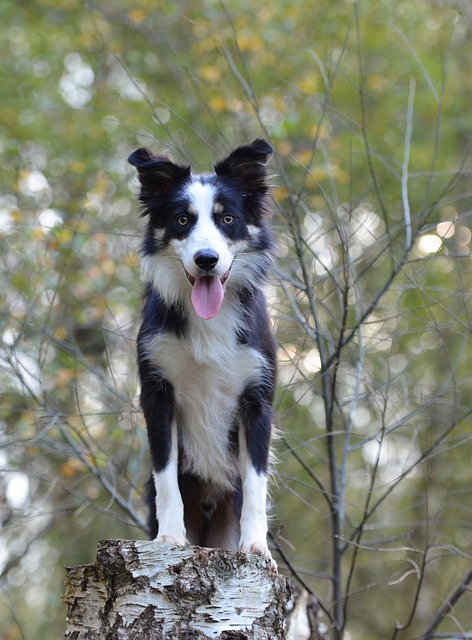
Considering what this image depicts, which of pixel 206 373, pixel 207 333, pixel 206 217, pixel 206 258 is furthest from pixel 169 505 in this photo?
pixel 206 217

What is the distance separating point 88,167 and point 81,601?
703 cm

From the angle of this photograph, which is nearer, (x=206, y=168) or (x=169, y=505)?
(x=169, y=505)

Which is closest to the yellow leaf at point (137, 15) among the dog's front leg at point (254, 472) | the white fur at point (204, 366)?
the white fur at point (204, 366)

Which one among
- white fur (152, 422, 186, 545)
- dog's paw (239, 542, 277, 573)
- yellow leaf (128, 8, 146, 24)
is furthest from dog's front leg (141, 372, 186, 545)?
yellow leaf (128, 8, 146, 24)

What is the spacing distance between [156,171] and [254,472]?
1.55 metres

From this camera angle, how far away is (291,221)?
173 inches

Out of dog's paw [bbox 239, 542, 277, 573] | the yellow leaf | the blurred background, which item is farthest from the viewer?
the yellow leaf

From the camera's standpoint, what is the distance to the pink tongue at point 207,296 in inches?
163

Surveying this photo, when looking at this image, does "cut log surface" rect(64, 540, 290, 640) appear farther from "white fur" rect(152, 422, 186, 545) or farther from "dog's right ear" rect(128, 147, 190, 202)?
"dog's right ear" rect(128, 147, 190, 202)

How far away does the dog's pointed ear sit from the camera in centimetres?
440

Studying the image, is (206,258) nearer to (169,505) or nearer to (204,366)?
(204,366)

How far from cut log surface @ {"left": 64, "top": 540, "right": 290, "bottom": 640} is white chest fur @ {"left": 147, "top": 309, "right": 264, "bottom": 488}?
912mm

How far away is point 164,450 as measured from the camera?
4.21 m

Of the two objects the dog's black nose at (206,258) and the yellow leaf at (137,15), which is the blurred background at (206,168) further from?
the dog's black nose at (206,258)
